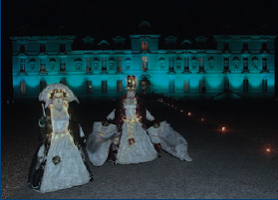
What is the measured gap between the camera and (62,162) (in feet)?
23.1

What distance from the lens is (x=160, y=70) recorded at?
1805 inches

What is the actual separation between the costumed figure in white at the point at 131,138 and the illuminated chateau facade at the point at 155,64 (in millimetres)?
35958

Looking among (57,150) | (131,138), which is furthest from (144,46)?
(57,150)

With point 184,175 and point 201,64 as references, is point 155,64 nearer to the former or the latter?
point 201,64

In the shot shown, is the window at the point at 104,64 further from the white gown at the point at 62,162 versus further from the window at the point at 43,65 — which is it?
the white gown at the point at 62,162

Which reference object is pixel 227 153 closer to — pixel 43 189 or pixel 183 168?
pixel 183 168

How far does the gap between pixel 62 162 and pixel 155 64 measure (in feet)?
128

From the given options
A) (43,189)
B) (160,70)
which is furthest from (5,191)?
A: (160,70)

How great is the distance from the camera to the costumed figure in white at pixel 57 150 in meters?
6.89

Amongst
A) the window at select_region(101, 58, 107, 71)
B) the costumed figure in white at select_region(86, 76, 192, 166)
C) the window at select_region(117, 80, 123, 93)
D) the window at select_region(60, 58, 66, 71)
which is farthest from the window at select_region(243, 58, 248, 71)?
the costumed figure in white at select_region(86, 76, 192, 166)

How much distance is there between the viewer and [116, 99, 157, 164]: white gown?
29.4ft

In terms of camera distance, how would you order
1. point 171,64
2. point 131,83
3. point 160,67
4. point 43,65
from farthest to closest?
point 43,65, point 171,64, point 160,67, point 131,83

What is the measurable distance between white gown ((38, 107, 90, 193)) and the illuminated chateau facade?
3842 cm

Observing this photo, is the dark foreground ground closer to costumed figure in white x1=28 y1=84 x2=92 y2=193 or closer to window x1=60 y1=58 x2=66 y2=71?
costumed figure in white x1=28 y1=84 x2=92 y2=193
